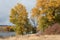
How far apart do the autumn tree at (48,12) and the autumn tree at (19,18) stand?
11.4 metres

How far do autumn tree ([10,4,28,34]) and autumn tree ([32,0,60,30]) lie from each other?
1144cm

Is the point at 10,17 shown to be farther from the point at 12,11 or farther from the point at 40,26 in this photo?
the point at 40,26

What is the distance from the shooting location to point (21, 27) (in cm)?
8344

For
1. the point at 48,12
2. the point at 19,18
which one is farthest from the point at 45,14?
the point at 19,18

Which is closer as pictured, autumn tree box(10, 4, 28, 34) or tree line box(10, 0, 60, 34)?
tree line box(10, 0, 60, 34)

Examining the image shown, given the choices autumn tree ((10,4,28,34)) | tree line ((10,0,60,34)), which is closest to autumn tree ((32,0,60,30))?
tree line ((10,0,60,34))

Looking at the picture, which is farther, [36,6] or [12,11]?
[12,11]

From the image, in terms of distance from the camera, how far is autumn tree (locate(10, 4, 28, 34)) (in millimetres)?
83062

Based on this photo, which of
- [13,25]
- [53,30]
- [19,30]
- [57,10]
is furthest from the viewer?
[13,25]

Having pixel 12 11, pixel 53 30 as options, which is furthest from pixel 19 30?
pixel 53 30

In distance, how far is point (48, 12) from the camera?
7000cm

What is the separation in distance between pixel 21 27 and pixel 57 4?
17.9 metres

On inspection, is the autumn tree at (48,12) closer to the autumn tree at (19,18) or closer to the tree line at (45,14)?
the tree line at (45,14)

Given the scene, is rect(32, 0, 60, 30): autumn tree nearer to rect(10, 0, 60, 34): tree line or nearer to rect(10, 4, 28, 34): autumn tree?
rect(10, 0, 60, 34): tree line
